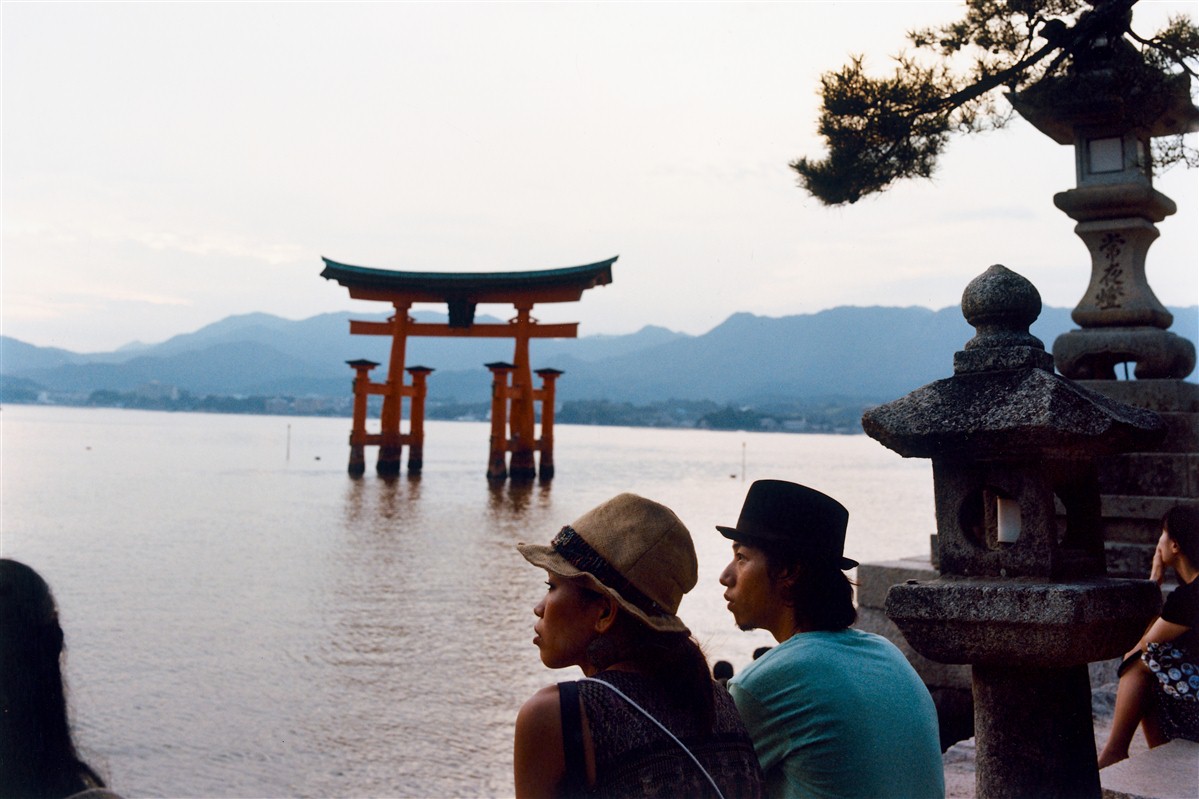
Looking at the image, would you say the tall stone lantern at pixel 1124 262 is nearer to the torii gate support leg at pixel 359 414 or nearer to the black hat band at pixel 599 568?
the black hat band at pixel 599 568

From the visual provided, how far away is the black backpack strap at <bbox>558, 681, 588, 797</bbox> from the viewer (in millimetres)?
1552

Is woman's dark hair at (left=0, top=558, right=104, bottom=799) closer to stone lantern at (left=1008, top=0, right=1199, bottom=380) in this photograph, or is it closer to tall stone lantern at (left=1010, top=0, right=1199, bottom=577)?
tall stone lantern at (left=1010, top=0, right=1199, bottom=577)

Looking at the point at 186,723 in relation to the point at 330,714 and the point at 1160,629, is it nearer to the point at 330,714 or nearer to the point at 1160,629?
the point at 330,714

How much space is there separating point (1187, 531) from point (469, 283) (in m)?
27.4

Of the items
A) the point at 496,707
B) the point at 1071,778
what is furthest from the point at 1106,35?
the point at 496,707

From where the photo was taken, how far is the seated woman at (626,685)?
156cm

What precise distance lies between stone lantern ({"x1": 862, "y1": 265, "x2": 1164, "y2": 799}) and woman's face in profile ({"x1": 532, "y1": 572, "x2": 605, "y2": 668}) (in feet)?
4.93

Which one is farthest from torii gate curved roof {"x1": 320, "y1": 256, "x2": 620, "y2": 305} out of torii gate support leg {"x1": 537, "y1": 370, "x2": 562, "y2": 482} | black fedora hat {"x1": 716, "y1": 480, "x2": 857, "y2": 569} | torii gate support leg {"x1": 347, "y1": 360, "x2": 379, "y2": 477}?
black fedora hat {"x1": 716, "y1": 480, "x2": 857, "y2": 569}

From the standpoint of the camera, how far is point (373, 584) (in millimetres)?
15109

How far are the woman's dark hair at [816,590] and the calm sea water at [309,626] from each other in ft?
4.40

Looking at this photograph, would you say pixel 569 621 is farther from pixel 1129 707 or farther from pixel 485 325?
pixel 485 325

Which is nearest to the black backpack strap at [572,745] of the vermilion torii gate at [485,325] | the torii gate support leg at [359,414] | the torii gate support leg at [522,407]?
the vermilion torii gate at [485,325]

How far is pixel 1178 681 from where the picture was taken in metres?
3.71

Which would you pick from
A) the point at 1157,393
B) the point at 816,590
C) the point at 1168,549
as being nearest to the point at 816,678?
the point at 816,590
